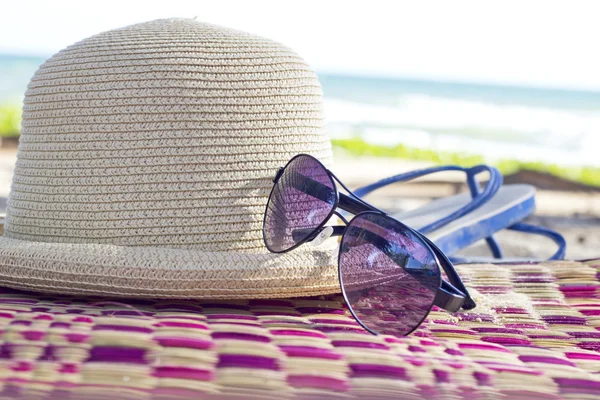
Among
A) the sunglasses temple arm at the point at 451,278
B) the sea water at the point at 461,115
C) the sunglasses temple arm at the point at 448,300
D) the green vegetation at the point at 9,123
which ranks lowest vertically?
the green vegetation at the point at 9,123

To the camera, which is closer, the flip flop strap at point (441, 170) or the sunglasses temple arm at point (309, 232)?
the sunglasses temple arm at point (309, 232)

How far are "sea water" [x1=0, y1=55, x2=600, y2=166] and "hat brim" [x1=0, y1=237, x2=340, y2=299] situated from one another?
421 inches

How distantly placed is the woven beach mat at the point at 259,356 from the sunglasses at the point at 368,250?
0.13 feet

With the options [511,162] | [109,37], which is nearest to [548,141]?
[511,162]

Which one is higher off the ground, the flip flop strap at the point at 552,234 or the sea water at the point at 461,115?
the sea water at the point at 461,115

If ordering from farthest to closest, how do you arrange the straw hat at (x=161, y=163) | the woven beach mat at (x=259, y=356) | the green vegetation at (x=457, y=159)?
the green vegetation at (x=457, y=159) → the straw hat at (x=161, y=163) → the woven beach mat at (x=259, y=356)

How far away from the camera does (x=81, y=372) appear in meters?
0.77

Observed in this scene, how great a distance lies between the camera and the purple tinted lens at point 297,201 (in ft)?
3.48

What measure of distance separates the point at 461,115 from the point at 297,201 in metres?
18.7

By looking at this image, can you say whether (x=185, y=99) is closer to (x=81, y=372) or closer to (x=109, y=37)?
(x=109, y=37)

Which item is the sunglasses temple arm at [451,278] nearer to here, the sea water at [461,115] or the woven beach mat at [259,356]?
the woven beach mat at [259,356]

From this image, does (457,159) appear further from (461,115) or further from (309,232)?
(309,232)

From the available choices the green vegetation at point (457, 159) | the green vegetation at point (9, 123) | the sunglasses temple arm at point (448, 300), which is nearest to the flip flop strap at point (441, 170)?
the sunglasses temple arm at point (448, 300)

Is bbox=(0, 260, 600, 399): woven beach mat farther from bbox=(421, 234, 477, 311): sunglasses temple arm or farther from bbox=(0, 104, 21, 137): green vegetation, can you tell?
bbox=(0, 104, 21, 137): green vegetation
